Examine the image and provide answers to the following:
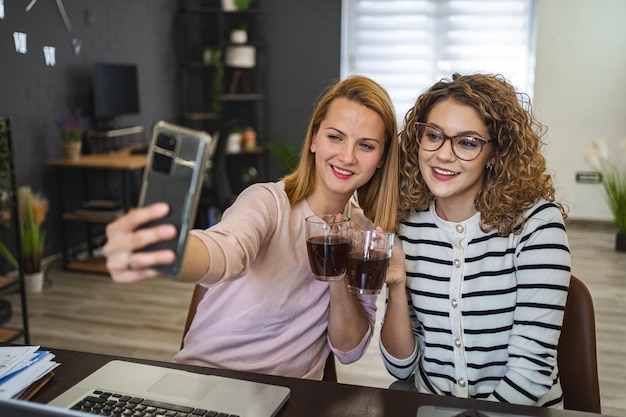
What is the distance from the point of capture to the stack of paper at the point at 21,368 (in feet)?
3.56

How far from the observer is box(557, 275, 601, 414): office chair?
135cm

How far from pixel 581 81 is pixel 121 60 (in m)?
4.31

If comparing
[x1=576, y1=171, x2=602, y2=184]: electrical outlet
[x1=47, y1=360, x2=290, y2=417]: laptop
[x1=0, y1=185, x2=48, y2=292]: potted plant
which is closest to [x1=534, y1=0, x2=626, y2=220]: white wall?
[x1=576, y1=171, x2=602, y2=184]: electrical outlet

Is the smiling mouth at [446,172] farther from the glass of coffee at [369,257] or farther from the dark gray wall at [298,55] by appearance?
the dark gray wall at [298,55]

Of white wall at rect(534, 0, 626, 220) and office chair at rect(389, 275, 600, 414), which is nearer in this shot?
office chair at rect(389, 275, 600, 414)

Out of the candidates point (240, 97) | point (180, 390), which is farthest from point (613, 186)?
point (180, 390)

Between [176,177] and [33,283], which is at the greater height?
[176,177]

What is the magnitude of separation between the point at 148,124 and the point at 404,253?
495 centimetres

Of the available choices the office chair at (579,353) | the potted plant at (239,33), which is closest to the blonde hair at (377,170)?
the office chair at (579,353)

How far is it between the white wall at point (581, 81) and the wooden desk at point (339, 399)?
16.8 feet

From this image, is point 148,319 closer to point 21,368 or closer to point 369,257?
point 21,368

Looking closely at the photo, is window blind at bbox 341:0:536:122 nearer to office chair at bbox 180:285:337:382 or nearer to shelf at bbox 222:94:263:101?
shelf at bbox 222:94:263:101

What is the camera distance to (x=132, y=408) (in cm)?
104

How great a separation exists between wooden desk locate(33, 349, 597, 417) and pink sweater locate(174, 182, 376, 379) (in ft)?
0.79
